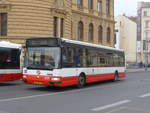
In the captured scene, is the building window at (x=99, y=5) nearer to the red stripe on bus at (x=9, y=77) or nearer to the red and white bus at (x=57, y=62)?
the red and white bus at (x=57, y=62)

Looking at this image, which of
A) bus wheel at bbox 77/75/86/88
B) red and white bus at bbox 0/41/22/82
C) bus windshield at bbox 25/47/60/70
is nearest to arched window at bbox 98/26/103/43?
red and white bus at bbox 0/41/22/82

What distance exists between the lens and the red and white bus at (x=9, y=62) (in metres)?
18.7

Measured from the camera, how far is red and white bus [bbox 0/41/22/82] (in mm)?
18703

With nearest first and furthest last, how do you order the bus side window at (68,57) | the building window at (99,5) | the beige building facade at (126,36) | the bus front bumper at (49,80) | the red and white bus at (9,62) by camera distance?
the bus front bumper at (49,80) → the bus side window at (68,57) → the red and white bus at (9,62) → the building window at (99,5) → the beige building facade at (126,36)

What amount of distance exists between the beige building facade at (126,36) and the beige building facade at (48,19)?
141 ft

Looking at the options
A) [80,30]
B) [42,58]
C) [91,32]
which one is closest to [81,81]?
[42,58]

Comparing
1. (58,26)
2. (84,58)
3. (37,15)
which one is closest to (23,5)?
(37,15)

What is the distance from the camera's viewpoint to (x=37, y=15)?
33062 mm

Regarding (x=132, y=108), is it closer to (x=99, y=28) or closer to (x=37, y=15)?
(x=37, y=15)

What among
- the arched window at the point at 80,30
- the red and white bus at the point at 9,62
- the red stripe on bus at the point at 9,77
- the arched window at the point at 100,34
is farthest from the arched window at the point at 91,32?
the red stripe on bus at the point at 9,77

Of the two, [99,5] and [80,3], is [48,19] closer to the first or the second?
[80,3]

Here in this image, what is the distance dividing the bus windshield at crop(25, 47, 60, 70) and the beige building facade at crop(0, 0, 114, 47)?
620 inches

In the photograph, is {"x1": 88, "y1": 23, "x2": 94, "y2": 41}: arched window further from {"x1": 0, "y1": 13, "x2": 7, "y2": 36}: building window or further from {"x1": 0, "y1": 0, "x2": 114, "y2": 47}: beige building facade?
{"x1": 0, "y1": 13, "x2": 7, "y2": 36}: building window

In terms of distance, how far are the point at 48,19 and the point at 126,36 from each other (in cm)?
6226
